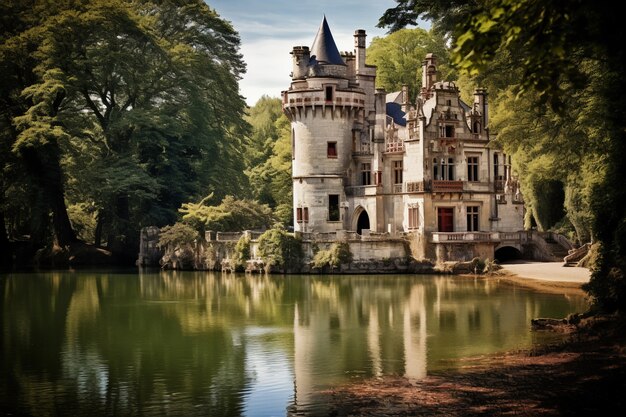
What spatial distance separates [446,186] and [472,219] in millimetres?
2117

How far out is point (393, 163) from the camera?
43.3m

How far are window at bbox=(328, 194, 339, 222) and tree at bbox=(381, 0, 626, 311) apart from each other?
19605 millimetres

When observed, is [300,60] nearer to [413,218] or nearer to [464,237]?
[413,218]

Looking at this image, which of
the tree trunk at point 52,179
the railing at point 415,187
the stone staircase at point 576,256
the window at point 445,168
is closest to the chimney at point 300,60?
the railing at point 415,187

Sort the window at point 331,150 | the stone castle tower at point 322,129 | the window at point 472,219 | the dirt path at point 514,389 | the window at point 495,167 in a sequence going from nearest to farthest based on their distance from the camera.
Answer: the dirt path at point 514,389, the window at point 472,219, the window at point 495,167, the stone castle tower at point 322,129, the window at point 331,150

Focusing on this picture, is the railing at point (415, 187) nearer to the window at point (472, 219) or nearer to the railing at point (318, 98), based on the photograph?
the window at point (472, 219)

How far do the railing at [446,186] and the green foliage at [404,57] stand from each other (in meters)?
18.3

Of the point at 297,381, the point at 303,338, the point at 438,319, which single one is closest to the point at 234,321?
the point at 303,338

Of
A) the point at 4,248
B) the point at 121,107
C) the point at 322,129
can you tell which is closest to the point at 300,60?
the point at 322,129

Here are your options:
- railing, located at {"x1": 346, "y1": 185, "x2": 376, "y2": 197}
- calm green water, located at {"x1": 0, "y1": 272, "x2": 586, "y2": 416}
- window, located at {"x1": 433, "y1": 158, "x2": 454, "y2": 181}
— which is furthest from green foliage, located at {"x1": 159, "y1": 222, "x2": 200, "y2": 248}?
window, located at {"x1": 433, "y1": 158, "x2": 454, "y2": 181}

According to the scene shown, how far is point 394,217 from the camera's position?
142ft

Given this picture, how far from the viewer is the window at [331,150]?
43938 millimetres

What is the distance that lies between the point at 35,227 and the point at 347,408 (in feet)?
122

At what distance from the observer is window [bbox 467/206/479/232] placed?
137 feet
